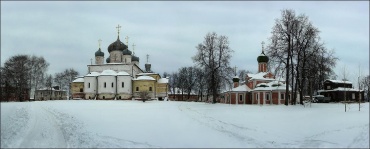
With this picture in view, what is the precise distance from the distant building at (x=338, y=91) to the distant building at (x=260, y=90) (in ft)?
35.4

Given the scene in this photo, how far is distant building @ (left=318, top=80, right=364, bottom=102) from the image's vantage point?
5222 cm

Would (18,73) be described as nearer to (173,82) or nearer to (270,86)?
(270,86)

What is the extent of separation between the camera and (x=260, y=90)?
145 ft

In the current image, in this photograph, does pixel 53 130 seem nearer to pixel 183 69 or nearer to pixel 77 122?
pixel 77 122

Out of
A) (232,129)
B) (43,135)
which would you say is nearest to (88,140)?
(43,135)

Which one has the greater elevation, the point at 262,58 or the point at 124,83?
the point at 262,58

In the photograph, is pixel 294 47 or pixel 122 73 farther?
pixel 122 73

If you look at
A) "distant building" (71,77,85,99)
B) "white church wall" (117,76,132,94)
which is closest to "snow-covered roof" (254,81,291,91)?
"white church wall" (117,76,132,94)

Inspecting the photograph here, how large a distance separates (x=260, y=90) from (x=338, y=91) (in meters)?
16.2

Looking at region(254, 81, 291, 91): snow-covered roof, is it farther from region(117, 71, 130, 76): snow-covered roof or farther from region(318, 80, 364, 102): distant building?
region(117, 71, 130, 76): snow-covered roof

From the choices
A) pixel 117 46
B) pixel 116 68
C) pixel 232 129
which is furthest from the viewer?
pixel 117 46

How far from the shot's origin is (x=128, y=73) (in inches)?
2165

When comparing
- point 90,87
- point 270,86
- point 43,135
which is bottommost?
point 43,135

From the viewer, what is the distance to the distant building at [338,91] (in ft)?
171
